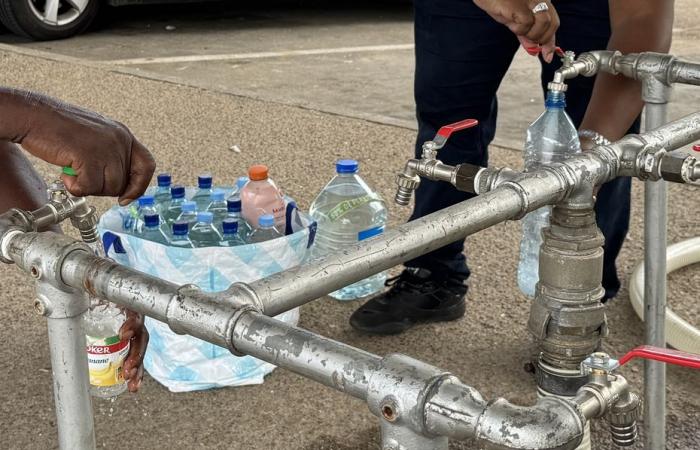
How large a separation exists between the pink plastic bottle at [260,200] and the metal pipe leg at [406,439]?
80.0 inches

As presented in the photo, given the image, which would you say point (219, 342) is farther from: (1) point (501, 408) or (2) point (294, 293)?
(1) point (501, 408)

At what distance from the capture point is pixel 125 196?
4.89 feet

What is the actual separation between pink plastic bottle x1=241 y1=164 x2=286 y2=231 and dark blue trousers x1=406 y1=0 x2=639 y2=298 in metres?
0.44

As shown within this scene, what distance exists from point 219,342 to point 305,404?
1797mm

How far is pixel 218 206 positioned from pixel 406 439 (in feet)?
7.29

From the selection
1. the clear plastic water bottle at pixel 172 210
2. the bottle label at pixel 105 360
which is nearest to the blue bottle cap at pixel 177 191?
the clear plastic water bottle at pixel 172 210

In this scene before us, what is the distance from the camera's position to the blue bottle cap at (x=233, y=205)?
2.92 metres

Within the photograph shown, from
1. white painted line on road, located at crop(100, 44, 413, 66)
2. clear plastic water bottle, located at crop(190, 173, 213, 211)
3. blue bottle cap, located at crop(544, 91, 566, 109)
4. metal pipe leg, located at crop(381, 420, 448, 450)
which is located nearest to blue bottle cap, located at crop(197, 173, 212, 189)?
clear plastic water bottle, located at crop(190, 173, 213, 211)

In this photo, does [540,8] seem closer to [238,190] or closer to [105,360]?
[238,190]

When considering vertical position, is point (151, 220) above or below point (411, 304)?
above

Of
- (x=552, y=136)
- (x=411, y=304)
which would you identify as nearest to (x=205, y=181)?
(x=411, y=304)

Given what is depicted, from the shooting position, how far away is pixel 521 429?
0.88 meters

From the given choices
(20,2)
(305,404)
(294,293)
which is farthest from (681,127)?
(20,2)

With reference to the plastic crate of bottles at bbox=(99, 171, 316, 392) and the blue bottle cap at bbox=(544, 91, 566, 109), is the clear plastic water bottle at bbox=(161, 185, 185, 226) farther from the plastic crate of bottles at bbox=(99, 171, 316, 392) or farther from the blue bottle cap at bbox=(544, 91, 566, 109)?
the blue bottle cap at bbox=(544, 91, 566, 109)
